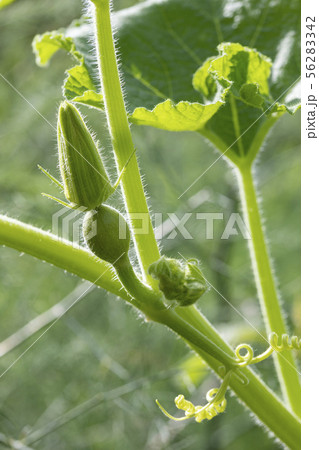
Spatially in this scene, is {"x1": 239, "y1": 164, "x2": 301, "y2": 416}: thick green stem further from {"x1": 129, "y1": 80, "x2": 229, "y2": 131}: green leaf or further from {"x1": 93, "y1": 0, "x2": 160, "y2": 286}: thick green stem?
{"x1": 93, "y1": 0, "x2": 160, "y2": 286}: thick green stem

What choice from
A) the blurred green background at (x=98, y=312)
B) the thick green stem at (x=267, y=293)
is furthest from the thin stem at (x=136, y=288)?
the blurred green background at (x=98, y=312)

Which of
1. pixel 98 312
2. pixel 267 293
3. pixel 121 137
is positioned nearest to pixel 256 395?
pixel 267 293

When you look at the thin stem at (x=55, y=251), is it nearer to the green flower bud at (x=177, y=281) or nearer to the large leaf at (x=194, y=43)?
the green flower bud at (x=177, y=281)

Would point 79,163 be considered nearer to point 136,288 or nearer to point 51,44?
point 136,288

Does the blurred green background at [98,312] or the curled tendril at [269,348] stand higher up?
the curled tendril at [269,348]

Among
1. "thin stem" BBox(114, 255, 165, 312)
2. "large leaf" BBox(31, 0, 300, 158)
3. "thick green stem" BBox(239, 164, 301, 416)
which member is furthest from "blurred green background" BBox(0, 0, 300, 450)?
"thin stem" BBox(114, 255, 165, 312)

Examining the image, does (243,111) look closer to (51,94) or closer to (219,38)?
(219,38)

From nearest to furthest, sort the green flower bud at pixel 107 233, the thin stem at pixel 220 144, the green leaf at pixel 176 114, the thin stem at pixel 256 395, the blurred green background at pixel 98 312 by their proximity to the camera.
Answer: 1. the green flower bud at pixel 107 233
2. the thin stem at pixel 256 395
3. the green leaf at pixel 176 114
4. the thin stem at pixel 220 144
5. the blurred green background at pixel 98 312

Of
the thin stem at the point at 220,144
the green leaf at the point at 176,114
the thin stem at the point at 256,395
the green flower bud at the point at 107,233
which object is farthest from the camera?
the thin stem at the point at 220,144
